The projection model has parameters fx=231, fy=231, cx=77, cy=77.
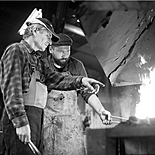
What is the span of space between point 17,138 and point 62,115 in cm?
159

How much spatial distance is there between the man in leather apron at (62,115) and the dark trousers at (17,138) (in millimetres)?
1233

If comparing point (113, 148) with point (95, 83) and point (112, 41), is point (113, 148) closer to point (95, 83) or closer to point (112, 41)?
point (95, 83)

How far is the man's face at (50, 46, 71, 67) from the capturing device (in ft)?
10.8

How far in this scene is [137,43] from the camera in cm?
242

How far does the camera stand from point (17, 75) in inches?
69.7

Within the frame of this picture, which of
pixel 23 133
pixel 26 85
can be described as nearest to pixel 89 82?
pixel 26 85

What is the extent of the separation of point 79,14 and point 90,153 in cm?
91

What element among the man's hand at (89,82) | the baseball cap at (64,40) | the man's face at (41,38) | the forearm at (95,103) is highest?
the baseball cap at (64,40)

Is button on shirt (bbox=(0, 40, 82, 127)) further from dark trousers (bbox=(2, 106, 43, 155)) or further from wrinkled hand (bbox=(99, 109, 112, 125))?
wrinkled hand (bbox=(99, 109, 112, 125))

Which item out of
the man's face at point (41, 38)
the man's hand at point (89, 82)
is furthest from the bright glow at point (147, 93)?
the man's face at point (41, 38)

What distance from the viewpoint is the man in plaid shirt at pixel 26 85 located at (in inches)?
66.2

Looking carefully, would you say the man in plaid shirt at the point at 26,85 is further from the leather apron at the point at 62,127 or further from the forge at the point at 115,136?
the leather apron at the point at 62,127

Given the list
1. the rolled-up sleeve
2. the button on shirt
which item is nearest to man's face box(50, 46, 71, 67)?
the button on shirt

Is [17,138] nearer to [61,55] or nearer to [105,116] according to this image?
[105,116]
